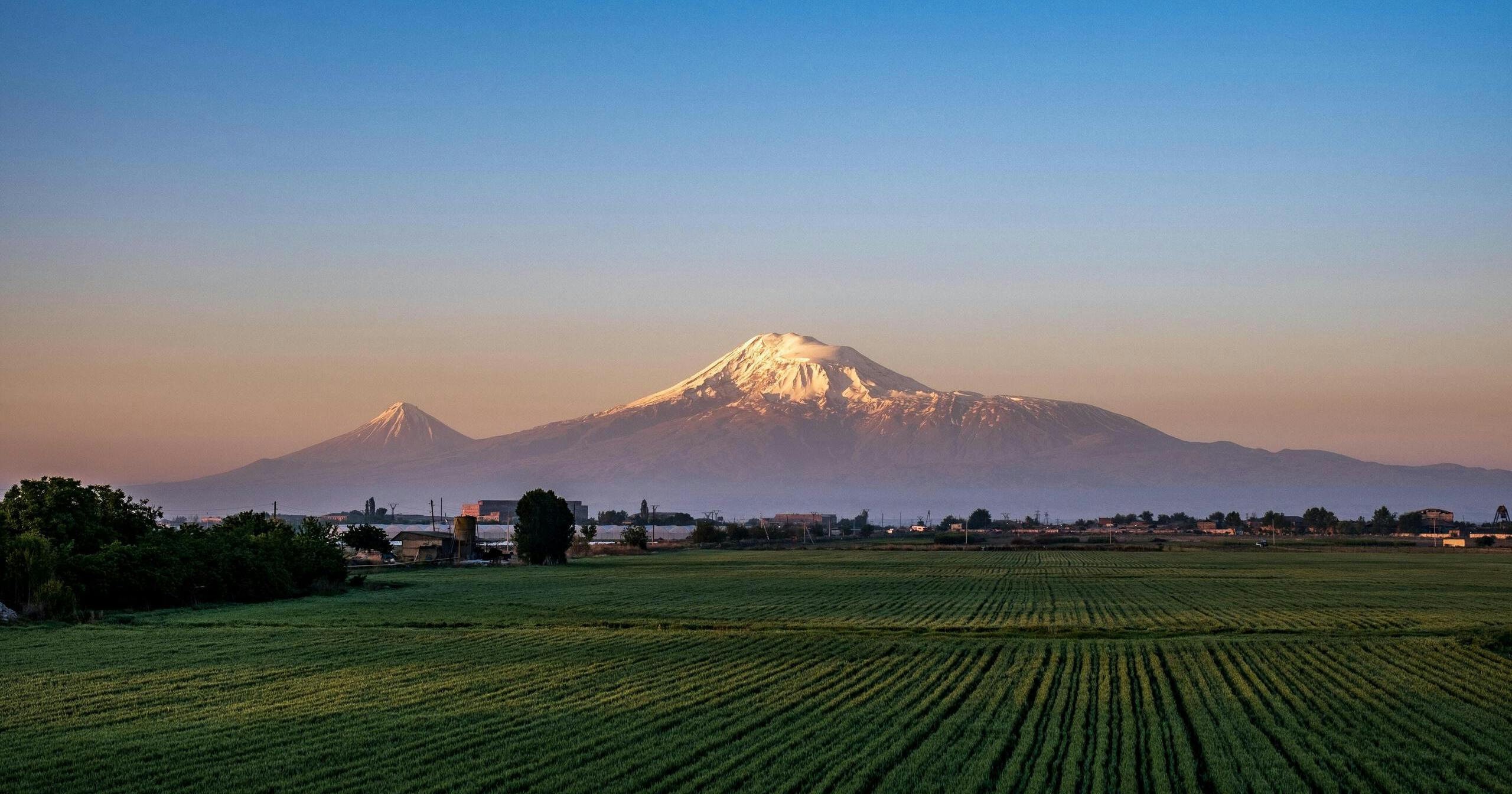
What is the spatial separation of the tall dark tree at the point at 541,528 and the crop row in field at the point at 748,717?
62831mm

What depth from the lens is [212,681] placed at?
25312mm

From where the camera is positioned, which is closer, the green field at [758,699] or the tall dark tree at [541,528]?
the green field at [758,699]

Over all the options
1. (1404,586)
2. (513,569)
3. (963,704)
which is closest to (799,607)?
(963,704)

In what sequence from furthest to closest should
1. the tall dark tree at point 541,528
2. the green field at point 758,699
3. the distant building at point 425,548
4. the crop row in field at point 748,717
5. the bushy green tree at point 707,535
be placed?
the bushy green tree at point 707,535, the distant building at point 425,548, the tall dark tree at point 541,528, the green field at point 758,699, the crop row in field at point 748,717

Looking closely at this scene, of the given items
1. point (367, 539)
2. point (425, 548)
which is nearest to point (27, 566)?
point (367, 539)

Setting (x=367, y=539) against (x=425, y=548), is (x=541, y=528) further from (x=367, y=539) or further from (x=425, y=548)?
(x=367, y=539)

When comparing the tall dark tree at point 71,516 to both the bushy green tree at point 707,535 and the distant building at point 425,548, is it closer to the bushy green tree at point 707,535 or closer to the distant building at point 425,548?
the distant building at point 425,548

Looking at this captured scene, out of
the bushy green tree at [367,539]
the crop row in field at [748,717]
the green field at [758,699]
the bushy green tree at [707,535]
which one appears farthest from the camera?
the bushy green tree at [707,535]

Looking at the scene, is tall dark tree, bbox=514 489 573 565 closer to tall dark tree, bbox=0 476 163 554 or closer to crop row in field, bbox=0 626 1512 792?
tall dark tree, bbox=0 476 163 554

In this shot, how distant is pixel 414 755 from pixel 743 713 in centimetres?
576

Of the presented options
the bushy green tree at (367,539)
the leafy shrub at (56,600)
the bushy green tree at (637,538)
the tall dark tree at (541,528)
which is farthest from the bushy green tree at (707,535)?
the leafy shrub at (56,600)

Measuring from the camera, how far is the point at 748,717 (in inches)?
832

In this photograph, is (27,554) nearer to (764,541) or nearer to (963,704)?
(963,704)

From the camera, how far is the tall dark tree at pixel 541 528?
96188 millimetres
